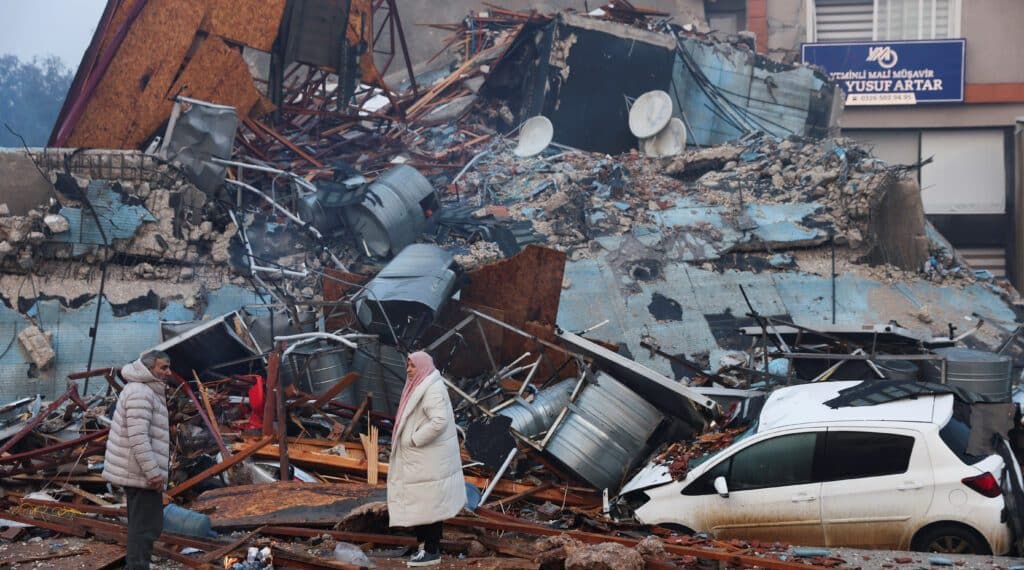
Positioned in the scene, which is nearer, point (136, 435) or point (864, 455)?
point (136, 435)

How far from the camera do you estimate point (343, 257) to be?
13141 mm

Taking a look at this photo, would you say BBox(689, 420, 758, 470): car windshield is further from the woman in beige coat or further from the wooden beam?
the wooden beam

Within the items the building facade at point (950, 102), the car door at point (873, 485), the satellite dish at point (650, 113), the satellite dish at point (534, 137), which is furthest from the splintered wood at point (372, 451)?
the building facade at point (950, 102)

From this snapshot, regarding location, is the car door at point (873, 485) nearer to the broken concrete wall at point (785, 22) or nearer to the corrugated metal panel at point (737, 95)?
the corrugated metal panel at point (737, 95)

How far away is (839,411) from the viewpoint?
6.90m

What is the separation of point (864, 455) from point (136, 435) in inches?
170

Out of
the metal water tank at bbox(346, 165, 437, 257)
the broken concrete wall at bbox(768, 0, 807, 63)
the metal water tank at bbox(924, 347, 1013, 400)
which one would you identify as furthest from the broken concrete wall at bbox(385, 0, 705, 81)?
the metal water tank at bbox(924, 347, 1013, 400)

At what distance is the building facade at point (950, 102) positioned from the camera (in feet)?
91.9

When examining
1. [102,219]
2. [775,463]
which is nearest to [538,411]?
[775,463]

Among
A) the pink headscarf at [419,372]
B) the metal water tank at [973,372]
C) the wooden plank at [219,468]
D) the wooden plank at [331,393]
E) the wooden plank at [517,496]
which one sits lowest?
the wooden plank at [517,496]

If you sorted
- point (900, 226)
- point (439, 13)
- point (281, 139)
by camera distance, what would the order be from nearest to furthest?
point (900, 226) < point (281, 139) < point (439, 13)

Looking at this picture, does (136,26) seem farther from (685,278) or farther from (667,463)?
(667,463)

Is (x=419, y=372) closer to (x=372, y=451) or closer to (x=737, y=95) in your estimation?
(x=372, y=451)

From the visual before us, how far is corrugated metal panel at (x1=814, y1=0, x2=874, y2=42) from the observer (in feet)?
94.9
